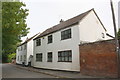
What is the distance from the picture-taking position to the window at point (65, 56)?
17922 mm

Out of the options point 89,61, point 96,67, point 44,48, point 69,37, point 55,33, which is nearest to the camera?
point 96,67

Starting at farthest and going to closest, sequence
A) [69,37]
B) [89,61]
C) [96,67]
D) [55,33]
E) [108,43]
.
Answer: [55,33] < [69,37] < [89,61] < [96,67] < [108,43]

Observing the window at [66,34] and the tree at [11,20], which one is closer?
the tree at [11,20]

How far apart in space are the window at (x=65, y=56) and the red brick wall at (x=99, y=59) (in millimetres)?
2583

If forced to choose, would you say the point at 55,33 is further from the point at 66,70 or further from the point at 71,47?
the point at 66,70

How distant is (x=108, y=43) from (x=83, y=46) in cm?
349

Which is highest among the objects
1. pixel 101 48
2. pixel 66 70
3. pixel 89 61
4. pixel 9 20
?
pixel 9 20

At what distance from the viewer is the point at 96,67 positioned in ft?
44.4

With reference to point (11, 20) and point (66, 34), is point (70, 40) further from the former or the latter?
point (11, 20)

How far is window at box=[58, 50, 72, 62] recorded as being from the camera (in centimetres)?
1792

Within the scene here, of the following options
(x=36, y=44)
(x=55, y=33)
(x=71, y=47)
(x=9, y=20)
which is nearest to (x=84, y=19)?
(x=71, y=47)

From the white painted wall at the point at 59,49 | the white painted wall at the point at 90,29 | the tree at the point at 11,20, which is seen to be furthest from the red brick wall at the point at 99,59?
the tree at the point at 11,20

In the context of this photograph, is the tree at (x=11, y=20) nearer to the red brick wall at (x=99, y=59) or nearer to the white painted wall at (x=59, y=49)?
the white painted wall at (x=59, y=49)

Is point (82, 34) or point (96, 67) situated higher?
point (82, 34)
